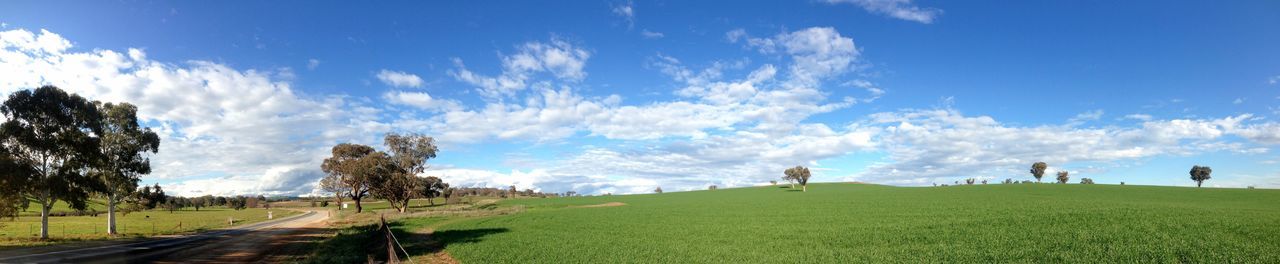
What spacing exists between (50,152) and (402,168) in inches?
1644

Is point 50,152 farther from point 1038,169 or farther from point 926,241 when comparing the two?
point 1038,169

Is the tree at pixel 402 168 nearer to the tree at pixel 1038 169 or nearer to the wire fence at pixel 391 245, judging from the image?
the wire fence at pixel 391 245

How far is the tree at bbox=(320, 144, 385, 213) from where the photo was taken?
75.9 m

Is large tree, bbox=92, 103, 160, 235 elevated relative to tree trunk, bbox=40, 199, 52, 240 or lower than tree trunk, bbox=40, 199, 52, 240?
elevated

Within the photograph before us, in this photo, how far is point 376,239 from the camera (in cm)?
3712

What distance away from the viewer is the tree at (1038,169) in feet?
470

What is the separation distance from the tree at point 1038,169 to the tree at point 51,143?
183 meters

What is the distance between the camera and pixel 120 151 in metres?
47.4

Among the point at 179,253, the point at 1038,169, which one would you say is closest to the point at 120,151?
the point at 179,253

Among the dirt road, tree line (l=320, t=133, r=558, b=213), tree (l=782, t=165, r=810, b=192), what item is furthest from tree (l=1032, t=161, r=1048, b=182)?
the dirt road

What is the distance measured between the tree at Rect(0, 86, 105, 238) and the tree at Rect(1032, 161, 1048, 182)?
599 ft

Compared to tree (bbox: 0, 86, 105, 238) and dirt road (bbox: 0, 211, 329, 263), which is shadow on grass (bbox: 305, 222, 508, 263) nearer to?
dirt road (bbox: 0, 211, 329, 263)

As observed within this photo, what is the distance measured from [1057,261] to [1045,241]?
4972mm

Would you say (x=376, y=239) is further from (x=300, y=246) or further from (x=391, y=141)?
(x=391, y=141)
